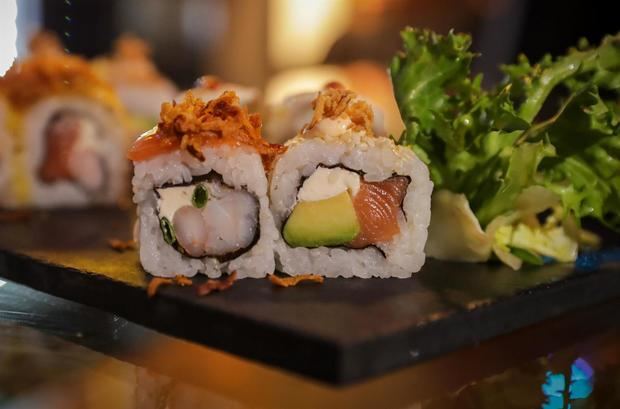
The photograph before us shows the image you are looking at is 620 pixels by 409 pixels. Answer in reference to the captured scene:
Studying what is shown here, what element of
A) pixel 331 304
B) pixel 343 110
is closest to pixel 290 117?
pixel 343 110

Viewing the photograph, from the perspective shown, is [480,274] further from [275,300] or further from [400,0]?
[400,0]

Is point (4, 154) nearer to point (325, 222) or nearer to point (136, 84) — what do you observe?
point (136, 84)

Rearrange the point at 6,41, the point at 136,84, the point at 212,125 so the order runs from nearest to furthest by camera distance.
Result: the point at 212,125 < the point at 6,41 < the point at 136,84

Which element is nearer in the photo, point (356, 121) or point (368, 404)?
point (368, 404)

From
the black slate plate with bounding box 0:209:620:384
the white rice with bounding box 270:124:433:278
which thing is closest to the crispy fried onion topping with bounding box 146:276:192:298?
the black slate plate with bounding box 0:209:620:384

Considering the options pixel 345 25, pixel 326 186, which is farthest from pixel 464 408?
pixel 345 25

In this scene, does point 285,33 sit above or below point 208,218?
above

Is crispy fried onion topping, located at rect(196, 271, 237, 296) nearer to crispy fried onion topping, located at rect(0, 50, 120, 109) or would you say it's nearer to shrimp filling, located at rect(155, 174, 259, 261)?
shrimp filling, located at rect(155, 174, 259, 261)
